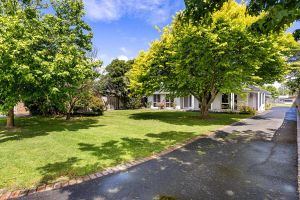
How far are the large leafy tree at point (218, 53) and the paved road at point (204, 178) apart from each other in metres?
7.99

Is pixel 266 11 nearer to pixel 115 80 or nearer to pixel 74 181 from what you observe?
pixel 74 181

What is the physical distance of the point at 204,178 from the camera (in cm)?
497

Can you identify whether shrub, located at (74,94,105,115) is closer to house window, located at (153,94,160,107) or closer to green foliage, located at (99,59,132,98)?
green foliage, located at (99,59,132,98)

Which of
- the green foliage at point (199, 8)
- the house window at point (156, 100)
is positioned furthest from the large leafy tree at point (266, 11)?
the house window at point (156, 100)

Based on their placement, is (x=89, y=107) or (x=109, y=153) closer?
(x=109, y=153)

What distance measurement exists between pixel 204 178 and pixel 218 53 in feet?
34.6

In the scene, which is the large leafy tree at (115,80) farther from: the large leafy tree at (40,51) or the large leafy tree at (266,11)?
the large leafy tree at (266,11)

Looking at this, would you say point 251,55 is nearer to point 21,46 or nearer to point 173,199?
point 173,199

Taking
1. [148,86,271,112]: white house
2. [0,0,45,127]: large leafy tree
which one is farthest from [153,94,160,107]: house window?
[0,0,45,127]: large leafy tree

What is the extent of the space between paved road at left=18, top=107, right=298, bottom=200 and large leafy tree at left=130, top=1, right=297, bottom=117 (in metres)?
7.99

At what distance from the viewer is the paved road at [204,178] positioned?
4.17 m

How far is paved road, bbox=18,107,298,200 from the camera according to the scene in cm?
417

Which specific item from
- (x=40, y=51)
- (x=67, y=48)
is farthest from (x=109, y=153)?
(x=67, y=48)

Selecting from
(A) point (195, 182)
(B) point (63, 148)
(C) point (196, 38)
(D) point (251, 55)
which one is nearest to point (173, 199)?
(A) point (195, 182)
